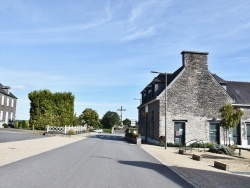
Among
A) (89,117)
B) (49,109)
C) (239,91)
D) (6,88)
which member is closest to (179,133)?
(239,91)

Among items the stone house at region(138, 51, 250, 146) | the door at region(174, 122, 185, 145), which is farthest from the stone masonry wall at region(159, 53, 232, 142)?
the door at region(174, 122, 185, 145)

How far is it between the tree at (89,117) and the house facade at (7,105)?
77.3ft

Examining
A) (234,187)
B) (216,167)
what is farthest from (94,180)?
(216,167)

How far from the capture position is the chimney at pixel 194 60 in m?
29.1

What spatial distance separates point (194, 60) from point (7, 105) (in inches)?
1477

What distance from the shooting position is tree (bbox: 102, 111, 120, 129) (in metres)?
92.2

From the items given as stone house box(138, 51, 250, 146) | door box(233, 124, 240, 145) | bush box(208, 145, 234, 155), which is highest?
stone house box(138, 51, 250, 146)

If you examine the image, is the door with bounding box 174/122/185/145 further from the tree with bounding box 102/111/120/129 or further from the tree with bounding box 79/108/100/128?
the tree with bounding box 102/111/120/129

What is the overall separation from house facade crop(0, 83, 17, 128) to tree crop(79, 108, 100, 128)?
2355 cm

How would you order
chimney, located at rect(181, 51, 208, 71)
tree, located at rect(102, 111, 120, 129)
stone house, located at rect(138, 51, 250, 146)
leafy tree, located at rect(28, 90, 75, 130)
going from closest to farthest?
stone house, located at rect(138, 51, 250, 146) → chimney, located at rect(181, 51, 208, 71) → leafy tree, located at rect(28, 90, 75, 130) → tree, located at rect(102, 111, 120, 129)

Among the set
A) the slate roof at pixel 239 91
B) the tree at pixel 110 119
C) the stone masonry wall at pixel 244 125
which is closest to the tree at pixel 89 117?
the tree at pixel 110 119

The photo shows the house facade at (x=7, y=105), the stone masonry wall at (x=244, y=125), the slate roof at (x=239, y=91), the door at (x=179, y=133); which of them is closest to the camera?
the door at (x=179, y=133)

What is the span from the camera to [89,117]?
77562 millimetres

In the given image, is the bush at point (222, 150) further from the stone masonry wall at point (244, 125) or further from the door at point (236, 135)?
the stone masonry wall at point (244, 125)
